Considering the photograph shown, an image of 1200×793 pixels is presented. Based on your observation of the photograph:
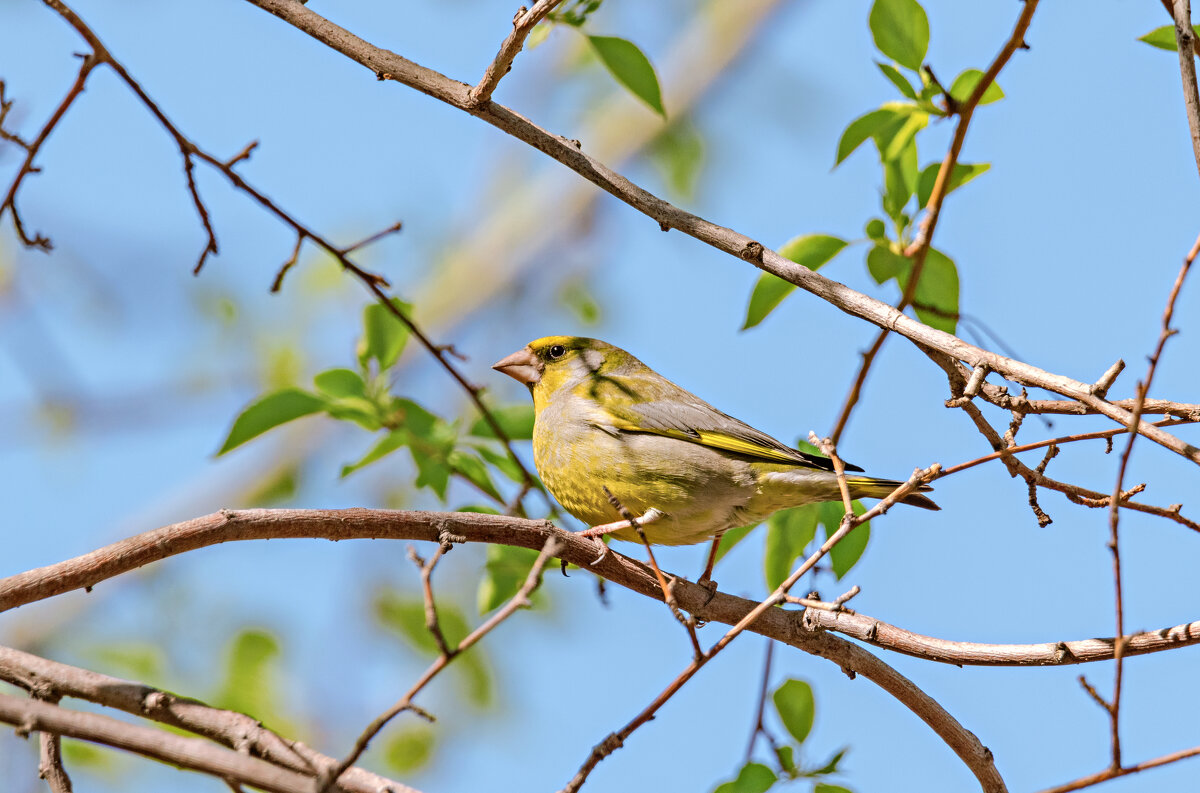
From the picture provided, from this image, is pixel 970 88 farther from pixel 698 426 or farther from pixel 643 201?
pixel 698 426

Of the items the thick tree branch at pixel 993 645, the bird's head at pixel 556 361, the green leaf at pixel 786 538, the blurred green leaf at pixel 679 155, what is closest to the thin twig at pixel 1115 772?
the thick tree branch at pixel 993 645

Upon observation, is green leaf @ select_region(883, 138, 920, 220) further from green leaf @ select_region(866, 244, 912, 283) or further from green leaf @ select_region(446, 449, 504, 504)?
green leaf @ select_region(446, 449, 504, 504)

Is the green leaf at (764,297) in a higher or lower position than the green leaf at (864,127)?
lower

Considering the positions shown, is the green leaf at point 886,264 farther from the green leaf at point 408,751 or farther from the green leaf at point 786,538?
the green leaf at point 408,751

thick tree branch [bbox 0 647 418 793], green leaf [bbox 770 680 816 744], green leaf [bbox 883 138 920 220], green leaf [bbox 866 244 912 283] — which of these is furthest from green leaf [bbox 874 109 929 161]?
thick tree branch [bbox 0 647 418 793]

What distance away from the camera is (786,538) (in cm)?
388

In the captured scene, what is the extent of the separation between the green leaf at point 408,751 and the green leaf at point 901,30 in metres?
4.20

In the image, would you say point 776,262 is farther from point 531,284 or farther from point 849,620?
point 531,284

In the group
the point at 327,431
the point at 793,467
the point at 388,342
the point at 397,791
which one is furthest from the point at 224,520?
the point at 327,431

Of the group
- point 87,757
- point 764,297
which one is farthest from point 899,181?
point 87,757

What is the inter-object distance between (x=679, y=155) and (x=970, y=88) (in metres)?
5.70

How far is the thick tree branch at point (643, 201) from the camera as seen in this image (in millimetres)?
2682

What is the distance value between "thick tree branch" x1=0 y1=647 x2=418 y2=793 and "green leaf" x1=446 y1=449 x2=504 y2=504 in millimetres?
1529

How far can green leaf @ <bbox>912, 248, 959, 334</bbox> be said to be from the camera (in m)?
3.50
